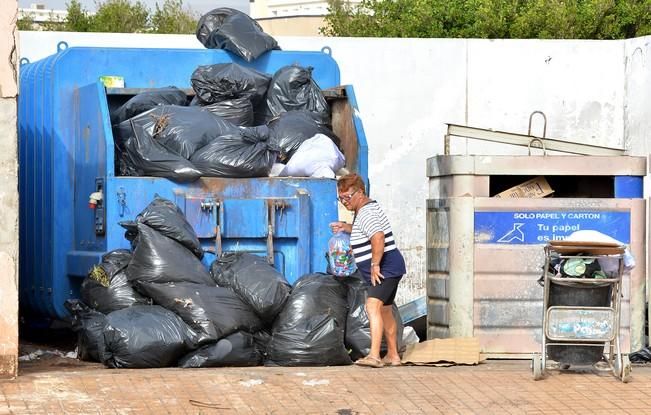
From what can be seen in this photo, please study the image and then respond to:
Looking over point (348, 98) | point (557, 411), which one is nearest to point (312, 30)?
point (348, 98)

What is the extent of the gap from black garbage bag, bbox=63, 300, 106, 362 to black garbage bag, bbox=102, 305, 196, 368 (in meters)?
0.18

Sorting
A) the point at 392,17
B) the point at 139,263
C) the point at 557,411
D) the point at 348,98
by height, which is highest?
the point at 392,17

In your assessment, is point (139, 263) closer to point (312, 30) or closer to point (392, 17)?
point (392, 17)

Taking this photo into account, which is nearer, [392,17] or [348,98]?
[348,98]

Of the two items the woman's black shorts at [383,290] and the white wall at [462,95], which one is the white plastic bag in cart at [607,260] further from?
the white wall at [462,95]

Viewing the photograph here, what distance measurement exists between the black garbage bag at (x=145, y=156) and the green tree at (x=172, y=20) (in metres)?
21.5

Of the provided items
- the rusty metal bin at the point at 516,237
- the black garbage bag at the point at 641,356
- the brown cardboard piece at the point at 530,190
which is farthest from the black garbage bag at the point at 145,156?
the black garbage bag at the point at 641,356

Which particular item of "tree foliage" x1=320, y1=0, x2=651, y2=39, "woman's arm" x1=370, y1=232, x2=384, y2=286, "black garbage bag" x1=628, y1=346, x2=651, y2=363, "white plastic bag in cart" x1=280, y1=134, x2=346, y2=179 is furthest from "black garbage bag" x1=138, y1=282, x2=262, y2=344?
"tree foliage" x1=320, y1=0, x2=651, y2=39

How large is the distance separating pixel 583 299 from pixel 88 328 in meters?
3.17

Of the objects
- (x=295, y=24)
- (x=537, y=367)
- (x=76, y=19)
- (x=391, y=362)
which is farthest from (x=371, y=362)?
(x=295, y=24)

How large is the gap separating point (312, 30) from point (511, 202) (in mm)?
41207

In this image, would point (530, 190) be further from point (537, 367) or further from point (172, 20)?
point (172, 20)

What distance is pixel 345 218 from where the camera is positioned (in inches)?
346

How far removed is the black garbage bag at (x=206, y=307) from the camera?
760cm
